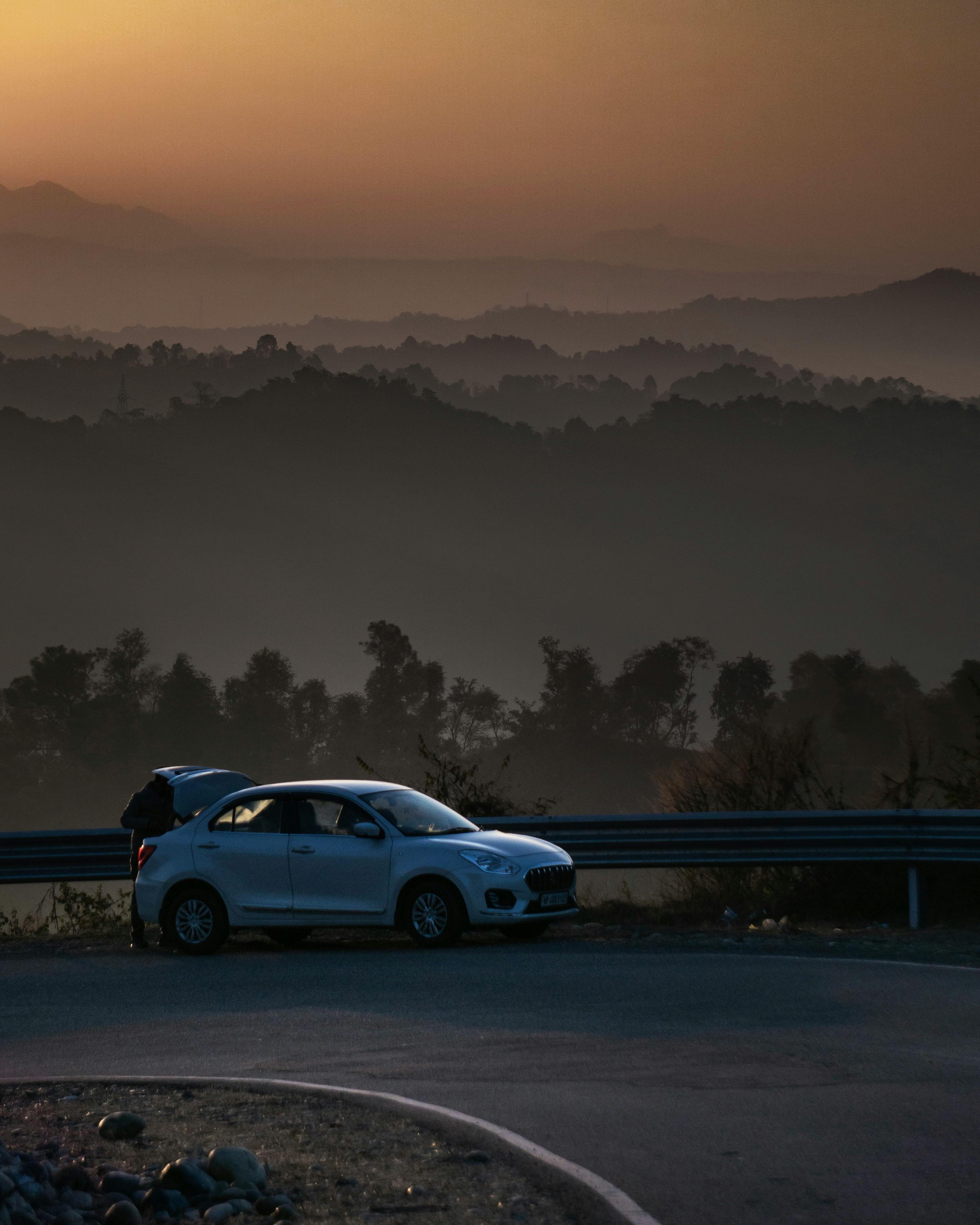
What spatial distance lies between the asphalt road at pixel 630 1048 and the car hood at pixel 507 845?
0.82 metres

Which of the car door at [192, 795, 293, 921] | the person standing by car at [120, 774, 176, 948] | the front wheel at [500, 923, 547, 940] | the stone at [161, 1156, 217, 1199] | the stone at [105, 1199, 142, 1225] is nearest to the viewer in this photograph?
the stone at [105, 1199, 142, 1225]

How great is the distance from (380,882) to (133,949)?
287 centimetres

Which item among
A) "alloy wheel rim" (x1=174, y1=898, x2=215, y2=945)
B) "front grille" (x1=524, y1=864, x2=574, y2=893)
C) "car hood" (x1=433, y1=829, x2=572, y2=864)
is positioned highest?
"car hood" (x1=433, y1=829, x2=572, y2=864)

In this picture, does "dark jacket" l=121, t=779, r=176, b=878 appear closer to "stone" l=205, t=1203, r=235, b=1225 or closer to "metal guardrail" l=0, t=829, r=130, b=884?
"metal guardrail" l=0, t=829, r=130, b=884

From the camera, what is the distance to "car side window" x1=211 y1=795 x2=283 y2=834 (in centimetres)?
1452

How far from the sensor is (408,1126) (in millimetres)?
7328

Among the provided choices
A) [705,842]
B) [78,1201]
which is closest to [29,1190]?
[78,1201]

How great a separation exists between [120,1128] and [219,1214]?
4.87 ft

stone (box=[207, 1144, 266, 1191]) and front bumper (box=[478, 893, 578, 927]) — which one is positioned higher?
front bumper (box=[478, 893, 578, 927])

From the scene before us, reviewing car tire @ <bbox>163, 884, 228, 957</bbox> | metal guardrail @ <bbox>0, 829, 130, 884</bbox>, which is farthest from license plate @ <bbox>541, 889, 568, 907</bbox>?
metal guardrail @ <bbox>0, 829, 130, 884</bbox>

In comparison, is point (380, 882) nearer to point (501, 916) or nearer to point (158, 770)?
point (501, 916)

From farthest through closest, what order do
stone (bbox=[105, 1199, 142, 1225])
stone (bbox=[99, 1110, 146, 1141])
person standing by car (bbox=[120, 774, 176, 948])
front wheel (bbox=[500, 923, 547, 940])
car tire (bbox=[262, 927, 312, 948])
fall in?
person standing by car (bbox=[120, 774, 176, 948]) → car tire (bbox=[262, 927, 312, 948]) → front wheel (bbox=[500, 923, 547, 940]) → stone (bbox=[99, 1110, 146, 1141]) → stone (bbox=[105, 1199, 142, 1225])

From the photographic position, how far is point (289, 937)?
15.2 metres

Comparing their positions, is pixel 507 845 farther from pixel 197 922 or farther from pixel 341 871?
pixel 197 922
